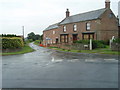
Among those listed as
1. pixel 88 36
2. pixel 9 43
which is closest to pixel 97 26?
pixel 88 36

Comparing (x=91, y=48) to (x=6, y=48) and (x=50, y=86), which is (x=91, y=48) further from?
(x=50, y=86)

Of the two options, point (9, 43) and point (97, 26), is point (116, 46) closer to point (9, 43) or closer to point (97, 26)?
point (97, 26)

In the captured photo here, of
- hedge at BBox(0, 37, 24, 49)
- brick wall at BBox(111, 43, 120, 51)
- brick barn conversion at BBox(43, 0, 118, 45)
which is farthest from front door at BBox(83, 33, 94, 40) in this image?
hedge at BBox(0, 37, 24, 49)

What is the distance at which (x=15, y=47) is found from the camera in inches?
879

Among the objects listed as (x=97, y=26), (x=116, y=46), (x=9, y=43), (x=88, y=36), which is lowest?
(x=116, y=46)

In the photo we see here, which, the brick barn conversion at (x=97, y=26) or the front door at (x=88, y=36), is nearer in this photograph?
the brick barn conversion at (x=97, y=26)

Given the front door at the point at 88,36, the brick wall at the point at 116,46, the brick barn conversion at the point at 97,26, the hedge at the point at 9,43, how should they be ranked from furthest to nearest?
the front door at the point at 88,36 → the brick barn conversion at the point at 97,26 → the hedge at the point at 9,43 → the brick wall at the point at 116,46

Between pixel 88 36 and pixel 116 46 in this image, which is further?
pixel 88 36

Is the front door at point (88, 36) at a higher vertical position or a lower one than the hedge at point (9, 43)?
higher

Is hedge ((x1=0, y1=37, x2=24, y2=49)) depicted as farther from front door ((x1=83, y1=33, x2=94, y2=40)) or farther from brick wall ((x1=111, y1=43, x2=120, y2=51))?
front door ((x1=83, y1=33, x2=94, y2=40))

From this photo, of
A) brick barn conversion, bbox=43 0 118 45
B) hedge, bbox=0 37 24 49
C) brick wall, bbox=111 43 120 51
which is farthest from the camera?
brick barn conversion, bbox=43 0 118 45

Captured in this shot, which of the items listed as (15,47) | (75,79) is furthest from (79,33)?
(75,79)

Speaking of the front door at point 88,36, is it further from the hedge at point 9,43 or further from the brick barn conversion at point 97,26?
the hedge at point 9,43

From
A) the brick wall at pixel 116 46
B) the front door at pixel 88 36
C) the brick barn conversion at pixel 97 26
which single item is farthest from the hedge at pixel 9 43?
the brick barn conversion at pixel 97 26
